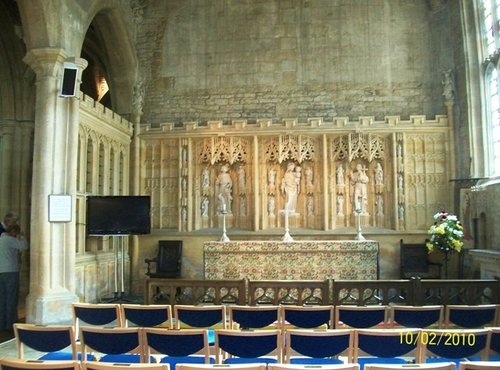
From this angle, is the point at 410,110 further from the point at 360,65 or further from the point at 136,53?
the point at 136,53

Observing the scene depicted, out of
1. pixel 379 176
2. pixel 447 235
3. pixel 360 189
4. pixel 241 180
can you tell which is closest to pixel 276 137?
pixel 241 180

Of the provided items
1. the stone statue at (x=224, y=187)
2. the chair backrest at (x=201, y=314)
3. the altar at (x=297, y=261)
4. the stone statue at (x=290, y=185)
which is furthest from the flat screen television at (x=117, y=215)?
the chair backrest at (x=201, y=314)

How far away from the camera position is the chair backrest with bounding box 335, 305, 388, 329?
16.3 feet

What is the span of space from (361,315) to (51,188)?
5.66 metres

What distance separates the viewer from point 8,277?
25.4 feet

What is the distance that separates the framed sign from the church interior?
0.86 m

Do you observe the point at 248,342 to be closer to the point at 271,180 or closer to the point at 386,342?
the point at 386,342

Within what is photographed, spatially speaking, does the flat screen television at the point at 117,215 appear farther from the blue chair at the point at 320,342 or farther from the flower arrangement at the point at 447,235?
the blue chair at the point at 320,342

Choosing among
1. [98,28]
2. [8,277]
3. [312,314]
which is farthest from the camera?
[98,28]

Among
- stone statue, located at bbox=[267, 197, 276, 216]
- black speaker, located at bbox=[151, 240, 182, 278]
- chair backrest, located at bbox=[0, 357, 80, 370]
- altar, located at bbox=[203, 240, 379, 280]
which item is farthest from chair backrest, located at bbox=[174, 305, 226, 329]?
stone statue, located at bbox=[267, 197, 276, 216]

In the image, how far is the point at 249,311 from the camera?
4988mm

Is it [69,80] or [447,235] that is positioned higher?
[69,80]

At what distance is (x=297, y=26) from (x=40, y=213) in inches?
310

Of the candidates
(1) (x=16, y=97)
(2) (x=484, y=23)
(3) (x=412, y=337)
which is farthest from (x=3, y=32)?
(3) (x=412, y=337)
